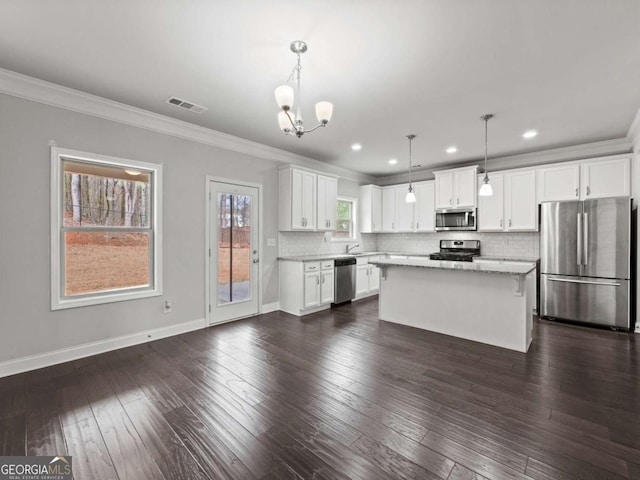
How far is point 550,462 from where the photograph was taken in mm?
1732

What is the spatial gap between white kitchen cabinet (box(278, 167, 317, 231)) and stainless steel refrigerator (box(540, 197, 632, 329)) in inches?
149

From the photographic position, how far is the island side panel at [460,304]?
347cm

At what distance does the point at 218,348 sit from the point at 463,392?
2.59 meters

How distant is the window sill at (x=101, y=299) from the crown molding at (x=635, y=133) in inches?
248

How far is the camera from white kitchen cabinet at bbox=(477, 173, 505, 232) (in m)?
5.41

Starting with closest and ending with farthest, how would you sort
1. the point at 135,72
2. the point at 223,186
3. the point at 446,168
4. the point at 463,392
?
the point at 463,392
the point at 135,72
the point at 223,186
the point at 446,168

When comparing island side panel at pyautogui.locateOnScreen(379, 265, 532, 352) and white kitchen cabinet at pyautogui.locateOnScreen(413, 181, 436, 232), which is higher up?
white kitchen cabinet at pyautogui.locateOnScreen(413, 181, 436, 232)

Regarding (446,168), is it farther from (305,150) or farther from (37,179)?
(37,179)

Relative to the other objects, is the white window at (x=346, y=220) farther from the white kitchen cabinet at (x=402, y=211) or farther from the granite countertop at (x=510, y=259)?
the granite countertop at (x=510, y=259)

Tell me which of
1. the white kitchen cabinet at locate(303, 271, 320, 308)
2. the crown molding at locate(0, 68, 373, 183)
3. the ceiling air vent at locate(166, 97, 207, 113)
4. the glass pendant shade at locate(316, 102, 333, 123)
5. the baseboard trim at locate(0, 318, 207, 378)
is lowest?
the baseboard trim at locate(0, 318, 207, 378)

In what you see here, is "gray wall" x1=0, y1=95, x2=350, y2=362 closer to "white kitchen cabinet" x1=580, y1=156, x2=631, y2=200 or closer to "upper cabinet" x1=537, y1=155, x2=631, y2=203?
"upper cabinet" x1=537, y1=155, x2=631, y2=203

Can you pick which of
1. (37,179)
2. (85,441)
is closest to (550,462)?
(85,441)

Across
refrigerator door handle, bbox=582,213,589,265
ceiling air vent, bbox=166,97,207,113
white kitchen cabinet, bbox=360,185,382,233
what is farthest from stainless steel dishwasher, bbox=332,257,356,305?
refrigerator door handle, bbox=582,213,589,265

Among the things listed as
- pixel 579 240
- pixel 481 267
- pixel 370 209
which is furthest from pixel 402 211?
pixel 481 267
